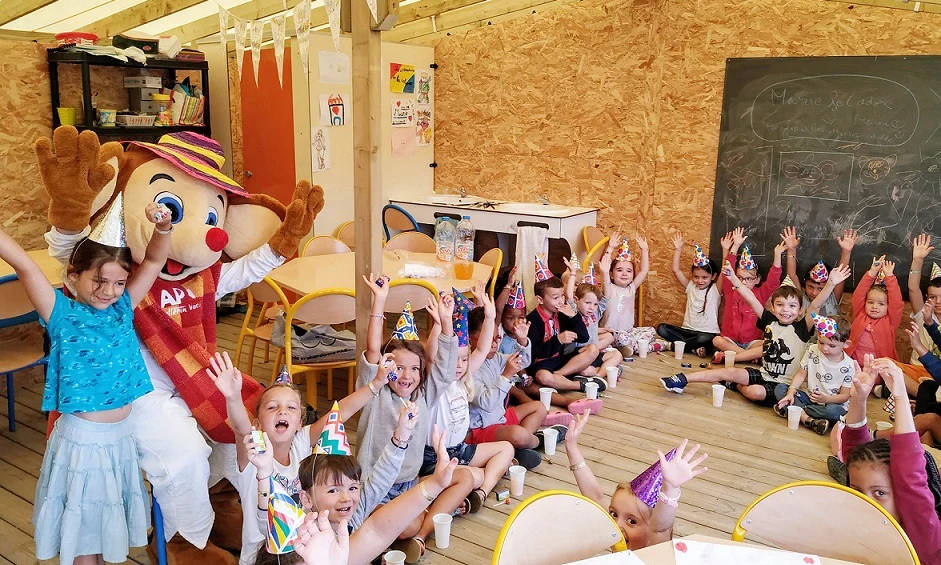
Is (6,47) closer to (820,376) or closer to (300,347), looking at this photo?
(300,347)

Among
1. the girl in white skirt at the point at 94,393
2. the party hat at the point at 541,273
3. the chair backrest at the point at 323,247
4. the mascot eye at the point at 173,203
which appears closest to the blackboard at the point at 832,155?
the party hat at the point at 541,273

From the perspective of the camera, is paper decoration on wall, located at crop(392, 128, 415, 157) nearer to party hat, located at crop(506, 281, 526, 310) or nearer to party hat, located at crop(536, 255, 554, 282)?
party hat, located at crop(536, 255, 554, 282)

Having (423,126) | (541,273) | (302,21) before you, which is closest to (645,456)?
(541,273)

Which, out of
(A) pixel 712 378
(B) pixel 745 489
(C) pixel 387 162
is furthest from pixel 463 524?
(C) pixel 387 162

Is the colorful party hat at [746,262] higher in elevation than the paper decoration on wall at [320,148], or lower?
lower

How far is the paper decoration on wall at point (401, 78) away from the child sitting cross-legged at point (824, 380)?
3898mm

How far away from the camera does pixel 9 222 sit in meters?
4.72

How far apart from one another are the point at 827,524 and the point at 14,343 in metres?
3.98

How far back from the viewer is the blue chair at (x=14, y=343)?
3566 mm

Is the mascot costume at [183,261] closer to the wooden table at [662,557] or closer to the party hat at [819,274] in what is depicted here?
the wooden table at [662,557]

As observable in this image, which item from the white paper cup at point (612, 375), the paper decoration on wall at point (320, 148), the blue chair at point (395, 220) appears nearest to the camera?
the white paper cup at point (612, 375)

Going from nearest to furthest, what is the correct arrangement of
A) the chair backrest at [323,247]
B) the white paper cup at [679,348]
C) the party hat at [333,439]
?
1. the party hat at [333,439]
2. the chair backrest at [323,247]
3. the white paper cup at [679,348]

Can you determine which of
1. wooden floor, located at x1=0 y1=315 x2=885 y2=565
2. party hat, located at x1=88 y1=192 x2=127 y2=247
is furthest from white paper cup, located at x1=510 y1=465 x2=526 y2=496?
party hat, located at x1=88 y1=192 x2=127 y2=247

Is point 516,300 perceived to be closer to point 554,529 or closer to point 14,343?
point 554,529
